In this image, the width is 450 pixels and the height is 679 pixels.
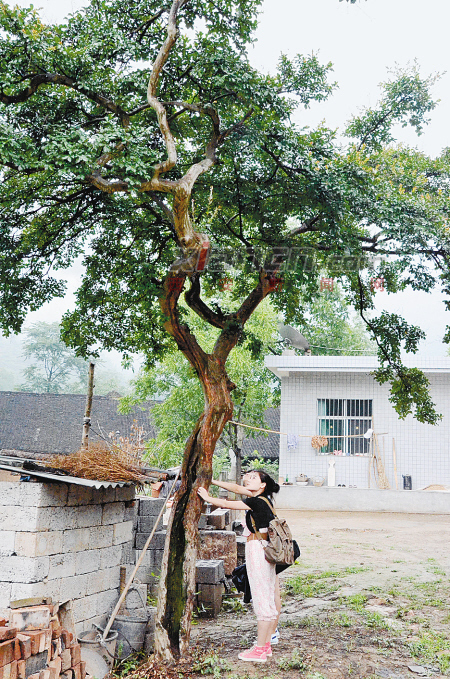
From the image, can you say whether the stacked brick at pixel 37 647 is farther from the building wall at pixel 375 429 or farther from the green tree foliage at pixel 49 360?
the green tree foliage at pixel 49 360

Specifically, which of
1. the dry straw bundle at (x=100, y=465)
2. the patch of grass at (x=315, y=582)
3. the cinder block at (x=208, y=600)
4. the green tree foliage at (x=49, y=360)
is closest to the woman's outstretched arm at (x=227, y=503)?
the dry straw bundle at (x=100, y=465)

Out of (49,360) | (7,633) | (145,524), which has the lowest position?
(7,633)

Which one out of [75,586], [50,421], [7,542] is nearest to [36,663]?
[7,542]

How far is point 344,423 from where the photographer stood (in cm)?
1761

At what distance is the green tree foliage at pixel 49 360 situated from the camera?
47.2m

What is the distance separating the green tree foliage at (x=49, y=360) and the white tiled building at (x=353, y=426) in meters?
32.4

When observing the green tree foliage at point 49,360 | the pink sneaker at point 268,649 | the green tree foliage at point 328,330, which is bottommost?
the pink sneaker at point 268,649

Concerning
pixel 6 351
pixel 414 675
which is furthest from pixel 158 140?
pixel 6 351

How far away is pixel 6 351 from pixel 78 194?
117m

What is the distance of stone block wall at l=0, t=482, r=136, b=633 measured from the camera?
5359 mm

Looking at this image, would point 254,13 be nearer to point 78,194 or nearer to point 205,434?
point 78,194

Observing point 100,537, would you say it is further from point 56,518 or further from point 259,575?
point 259,575

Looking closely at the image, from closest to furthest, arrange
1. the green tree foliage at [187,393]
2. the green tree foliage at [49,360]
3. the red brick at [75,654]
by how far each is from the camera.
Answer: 1. the red brick at [75,654]
2. the green tree foliage at [187,393]
3. the green tree foliage at [49,360]

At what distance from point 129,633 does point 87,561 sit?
92cm
